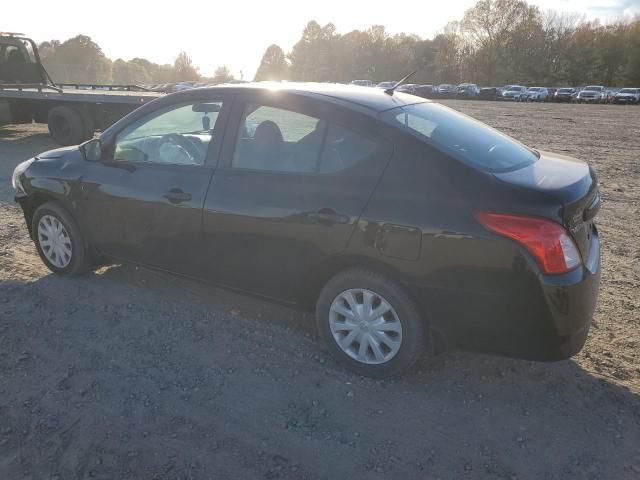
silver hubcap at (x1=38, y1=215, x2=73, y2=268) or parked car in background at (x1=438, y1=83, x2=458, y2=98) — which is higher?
silver hubcap at (x1=38, y1=215, x2=73, y2=268)

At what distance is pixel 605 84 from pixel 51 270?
73.7m

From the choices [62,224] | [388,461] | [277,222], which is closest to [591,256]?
[388,461]

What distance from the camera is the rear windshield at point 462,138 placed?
3092mm

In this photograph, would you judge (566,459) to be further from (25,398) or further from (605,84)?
(605,84)

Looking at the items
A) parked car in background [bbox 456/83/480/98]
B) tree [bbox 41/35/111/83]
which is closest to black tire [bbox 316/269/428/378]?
parked car in background [bbox 456/83/480/98]

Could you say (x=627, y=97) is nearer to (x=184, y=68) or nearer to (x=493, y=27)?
(x=493, y=27)

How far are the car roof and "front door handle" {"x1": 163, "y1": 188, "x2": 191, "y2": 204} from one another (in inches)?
31.4

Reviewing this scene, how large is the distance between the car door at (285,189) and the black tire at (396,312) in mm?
183

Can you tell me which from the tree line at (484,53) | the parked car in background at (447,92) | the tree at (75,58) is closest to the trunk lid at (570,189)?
the parked car in background at (447,92)

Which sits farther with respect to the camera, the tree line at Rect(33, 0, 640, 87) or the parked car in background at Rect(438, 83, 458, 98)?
the tree line at Rect(33, 0, 640, 87)

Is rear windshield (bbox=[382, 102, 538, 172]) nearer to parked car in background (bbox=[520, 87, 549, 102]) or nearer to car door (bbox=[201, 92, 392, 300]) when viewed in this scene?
car door (bbox=[201, 92, 392, 300])

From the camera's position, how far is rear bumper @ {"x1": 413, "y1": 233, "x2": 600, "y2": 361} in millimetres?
2721

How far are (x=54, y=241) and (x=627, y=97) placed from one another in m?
48.5

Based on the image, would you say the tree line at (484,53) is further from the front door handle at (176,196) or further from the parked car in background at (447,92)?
the front door handle at (176,196)
